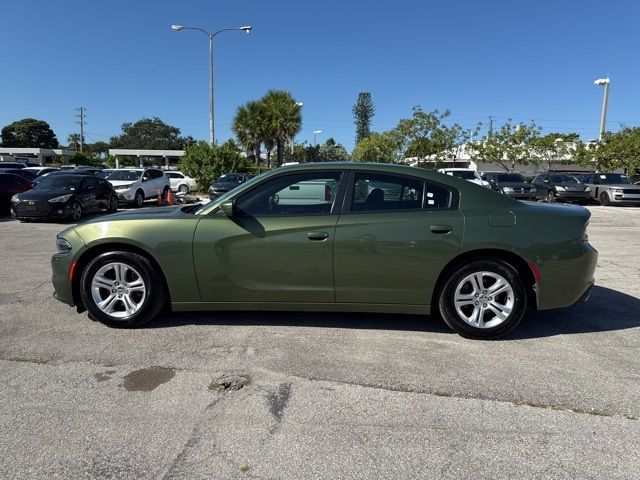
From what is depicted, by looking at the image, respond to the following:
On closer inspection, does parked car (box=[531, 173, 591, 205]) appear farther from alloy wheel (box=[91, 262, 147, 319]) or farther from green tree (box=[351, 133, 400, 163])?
alloy wheel (box=[91, 262, 147, 319])

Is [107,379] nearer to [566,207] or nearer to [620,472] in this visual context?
[620,472]

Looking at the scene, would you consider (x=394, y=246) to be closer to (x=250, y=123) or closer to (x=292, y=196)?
(x=292, y=196)

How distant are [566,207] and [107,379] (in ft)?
14.0

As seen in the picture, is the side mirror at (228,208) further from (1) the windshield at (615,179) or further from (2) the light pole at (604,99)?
(2) the light pole at (604,99)

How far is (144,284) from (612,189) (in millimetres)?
24171

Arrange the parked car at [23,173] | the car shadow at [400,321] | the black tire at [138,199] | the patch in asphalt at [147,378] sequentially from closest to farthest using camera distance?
the patch in asphalt at [147,378], the car shadow at [400,321], the parked car at [23,173], the black tire at [138,199]

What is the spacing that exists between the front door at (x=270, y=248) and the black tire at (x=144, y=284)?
43 centimetres

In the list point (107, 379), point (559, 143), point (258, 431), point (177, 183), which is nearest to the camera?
point (258, 431)

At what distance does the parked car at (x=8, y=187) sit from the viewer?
15.2 meters

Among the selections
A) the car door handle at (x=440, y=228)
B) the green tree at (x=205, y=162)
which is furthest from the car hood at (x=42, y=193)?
the green tree at (x=205, y=162)

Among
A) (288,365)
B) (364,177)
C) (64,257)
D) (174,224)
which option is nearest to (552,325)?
(364,177)

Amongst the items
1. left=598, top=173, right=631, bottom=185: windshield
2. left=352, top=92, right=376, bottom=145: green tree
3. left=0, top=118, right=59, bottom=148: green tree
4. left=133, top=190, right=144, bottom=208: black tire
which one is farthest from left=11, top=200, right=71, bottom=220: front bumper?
left=0, top=118, right=59, bottom=148: green tree

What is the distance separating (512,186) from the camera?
23.7 m

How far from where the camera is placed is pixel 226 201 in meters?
4.35
